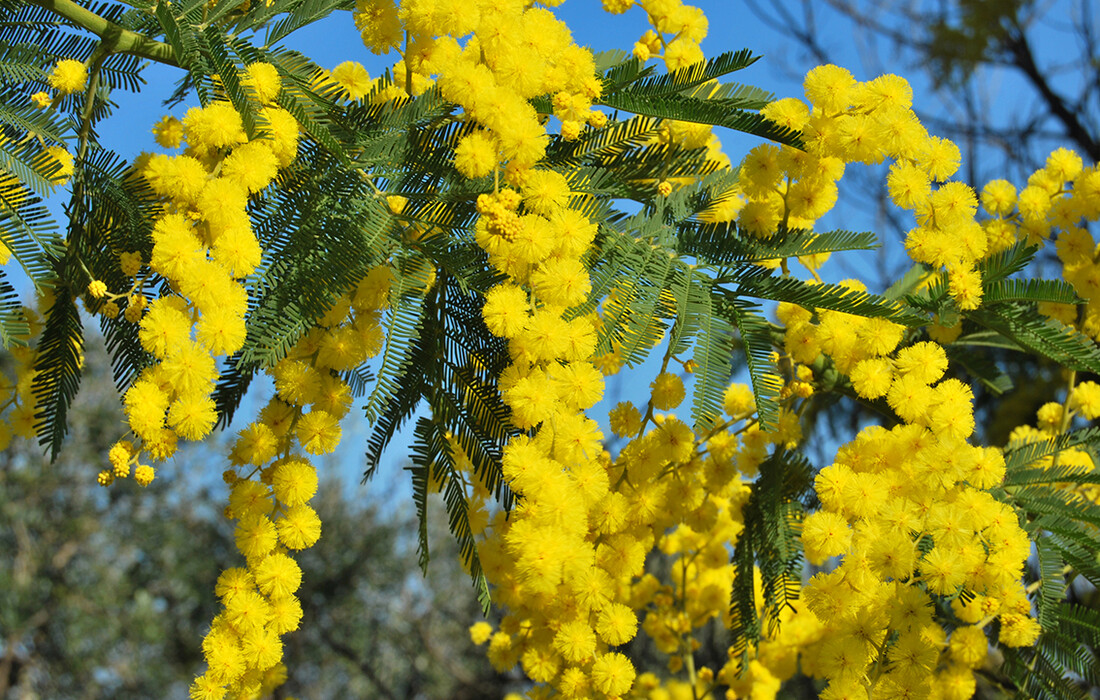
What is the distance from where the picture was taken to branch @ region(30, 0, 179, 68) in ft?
4.75

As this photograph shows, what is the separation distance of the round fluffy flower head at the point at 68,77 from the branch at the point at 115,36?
2.7 inches

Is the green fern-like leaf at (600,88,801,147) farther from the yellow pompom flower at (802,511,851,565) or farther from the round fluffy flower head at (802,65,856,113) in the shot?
the yellow pompom flower at (802,511,851,565)

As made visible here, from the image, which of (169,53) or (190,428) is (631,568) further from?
(169,53)

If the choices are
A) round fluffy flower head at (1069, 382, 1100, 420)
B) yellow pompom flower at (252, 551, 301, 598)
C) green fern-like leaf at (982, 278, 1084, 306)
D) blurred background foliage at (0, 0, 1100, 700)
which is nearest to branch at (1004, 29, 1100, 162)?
blurred background foliage at (0, 0, 1100, 700)

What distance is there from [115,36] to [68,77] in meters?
0.11

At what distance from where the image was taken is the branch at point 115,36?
4.75 ft

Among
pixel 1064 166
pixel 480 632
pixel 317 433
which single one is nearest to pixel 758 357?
pixel 317 433

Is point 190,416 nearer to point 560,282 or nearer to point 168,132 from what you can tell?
point 560,282

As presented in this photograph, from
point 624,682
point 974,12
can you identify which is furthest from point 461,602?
point 974,12

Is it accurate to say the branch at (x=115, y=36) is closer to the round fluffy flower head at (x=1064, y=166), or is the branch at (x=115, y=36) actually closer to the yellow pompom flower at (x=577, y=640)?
the yellow pompom flower at (x=577, y=640)

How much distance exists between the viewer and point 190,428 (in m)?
1.16

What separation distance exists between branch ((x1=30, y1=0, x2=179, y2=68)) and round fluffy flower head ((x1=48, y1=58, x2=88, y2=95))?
0.23 ft

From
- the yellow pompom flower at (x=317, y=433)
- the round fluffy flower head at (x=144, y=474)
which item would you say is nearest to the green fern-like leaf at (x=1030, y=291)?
the yellow pompom flower at (x=317, y=433)

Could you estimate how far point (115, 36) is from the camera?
1468 mm
